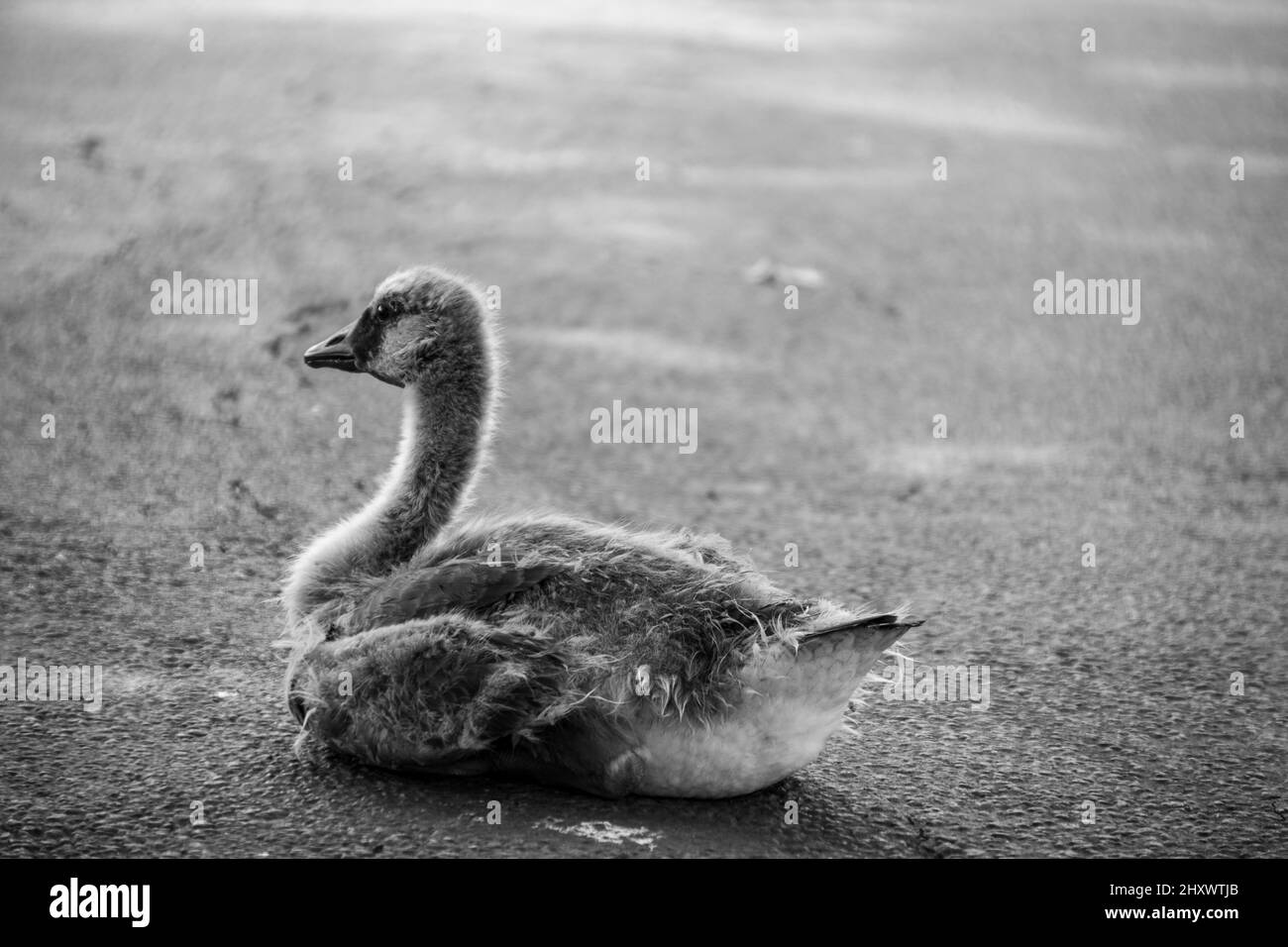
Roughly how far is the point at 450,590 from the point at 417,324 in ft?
3.37

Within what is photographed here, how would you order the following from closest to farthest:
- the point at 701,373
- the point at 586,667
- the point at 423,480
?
the point at 586,667 → the point at 423,480 → the point at 701,373

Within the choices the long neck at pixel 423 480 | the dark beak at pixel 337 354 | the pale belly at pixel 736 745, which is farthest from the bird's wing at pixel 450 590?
the dark beak at pixel 337 354

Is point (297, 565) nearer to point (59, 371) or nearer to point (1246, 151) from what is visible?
point (59, 371)

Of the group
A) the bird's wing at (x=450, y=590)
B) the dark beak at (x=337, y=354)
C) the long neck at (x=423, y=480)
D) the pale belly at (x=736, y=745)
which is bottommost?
the pale belly at (x=736, y=745)

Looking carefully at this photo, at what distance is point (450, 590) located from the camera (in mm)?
4195

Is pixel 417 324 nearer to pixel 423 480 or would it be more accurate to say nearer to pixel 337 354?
pixel 337 354

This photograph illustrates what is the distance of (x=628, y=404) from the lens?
7.65 meters

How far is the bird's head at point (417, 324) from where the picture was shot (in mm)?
4812

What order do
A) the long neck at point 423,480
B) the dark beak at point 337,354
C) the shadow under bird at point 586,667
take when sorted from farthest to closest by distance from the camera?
the dark beak at point 337,354, the long neck at point 423,480, the shadow under bird at point 586,667

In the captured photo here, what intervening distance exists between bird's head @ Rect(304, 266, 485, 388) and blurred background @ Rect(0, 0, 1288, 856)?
3.47 feet

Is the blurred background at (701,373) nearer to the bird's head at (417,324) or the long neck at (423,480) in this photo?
the long neck at (423,480)

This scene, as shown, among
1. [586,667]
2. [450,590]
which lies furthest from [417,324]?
[586,667]

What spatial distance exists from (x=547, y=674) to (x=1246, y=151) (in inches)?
394

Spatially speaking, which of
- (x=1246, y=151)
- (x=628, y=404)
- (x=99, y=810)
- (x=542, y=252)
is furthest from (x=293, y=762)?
(x=1246, y=151)
